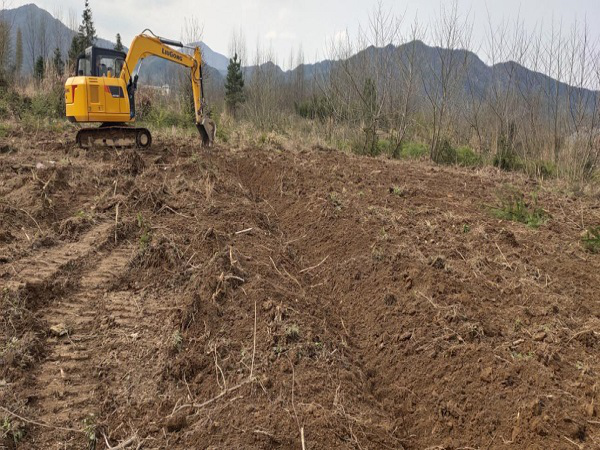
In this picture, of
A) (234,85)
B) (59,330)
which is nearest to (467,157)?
(59,330)

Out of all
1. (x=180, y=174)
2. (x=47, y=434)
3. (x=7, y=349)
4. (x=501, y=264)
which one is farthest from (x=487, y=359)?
(x=180, y=174)

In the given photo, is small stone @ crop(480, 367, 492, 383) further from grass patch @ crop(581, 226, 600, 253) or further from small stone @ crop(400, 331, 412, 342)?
grass patch @ crop(581, 226, 600, 253)

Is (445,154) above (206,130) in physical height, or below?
below

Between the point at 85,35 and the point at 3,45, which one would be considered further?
the point at 85,35

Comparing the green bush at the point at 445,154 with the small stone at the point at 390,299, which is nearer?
the small stone at the point at 390,299

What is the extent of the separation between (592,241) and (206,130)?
8075mm

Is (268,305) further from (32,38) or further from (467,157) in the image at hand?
(32,38)

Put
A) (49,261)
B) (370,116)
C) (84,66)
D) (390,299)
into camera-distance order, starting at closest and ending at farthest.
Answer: (390,299) → (49,261) → (84,66) → (370,116)

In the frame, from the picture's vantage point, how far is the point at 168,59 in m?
10.6

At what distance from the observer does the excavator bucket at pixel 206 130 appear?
10.8 metres

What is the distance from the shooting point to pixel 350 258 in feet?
17.4

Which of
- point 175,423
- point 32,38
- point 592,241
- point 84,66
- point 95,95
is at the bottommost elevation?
point 175,423

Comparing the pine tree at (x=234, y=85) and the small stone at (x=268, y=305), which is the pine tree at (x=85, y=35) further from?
the small stone at (x=268, y=305)

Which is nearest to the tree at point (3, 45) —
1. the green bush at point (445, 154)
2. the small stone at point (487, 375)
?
the green bush at point (445, 154)
